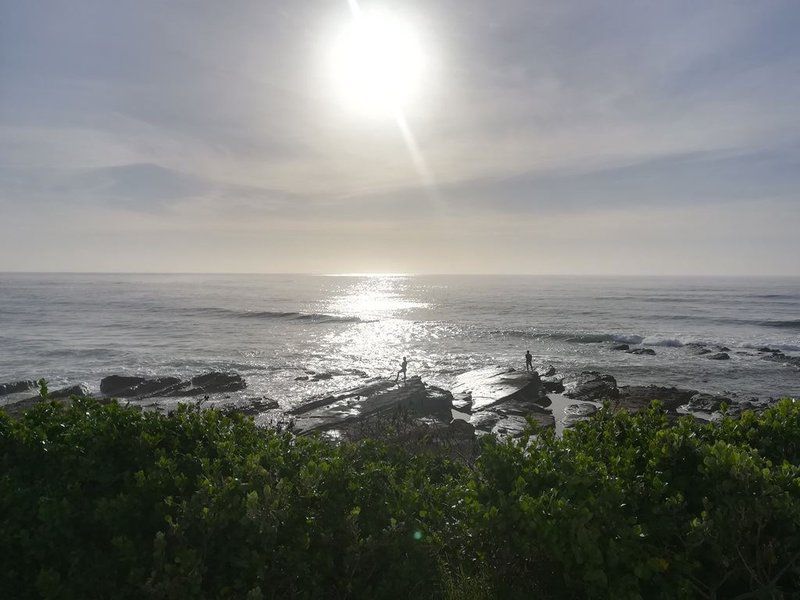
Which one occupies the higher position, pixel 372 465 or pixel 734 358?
pixel 372 465

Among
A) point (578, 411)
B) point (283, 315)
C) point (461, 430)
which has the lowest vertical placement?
point (578, 411)

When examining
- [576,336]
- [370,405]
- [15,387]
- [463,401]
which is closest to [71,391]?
[15,387]

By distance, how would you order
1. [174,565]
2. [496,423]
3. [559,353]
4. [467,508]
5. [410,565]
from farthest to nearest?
1. [559,353]
2. [496,423]
3. [467,508]
4. [410,565]
5. [174,565]

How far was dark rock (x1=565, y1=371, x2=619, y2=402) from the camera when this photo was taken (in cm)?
2412

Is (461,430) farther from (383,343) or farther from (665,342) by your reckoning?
(665,342)

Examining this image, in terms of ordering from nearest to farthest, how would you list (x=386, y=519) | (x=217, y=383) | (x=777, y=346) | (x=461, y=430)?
(x=386, y=519) → (x=461, y=430) → (x=217, y=383) → (x=777, y=346)

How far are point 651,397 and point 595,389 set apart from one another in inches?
110

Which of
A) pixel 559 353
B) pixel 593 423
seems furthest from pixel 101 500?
pixel 559 353

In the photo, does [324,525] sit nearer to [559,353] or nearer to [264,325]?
[559,353]

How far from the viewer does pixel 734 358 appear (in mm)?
34188

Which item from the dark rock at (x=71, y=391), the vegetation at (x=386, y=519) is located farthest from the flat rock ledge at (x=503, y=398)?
the dark rock at (x=71, y=391)

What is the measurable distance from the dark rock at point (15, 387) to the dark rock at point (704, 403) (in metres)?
31.0

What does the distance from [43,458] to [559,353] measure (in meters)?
35.7

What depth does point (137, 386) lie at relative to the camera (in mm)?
24703
